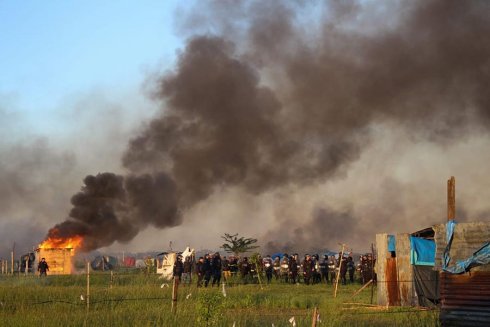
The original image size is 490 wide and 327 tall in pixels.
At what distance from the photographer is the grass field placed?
14648mm

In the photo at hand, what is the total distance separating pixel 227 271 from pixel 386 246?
19.3 metres

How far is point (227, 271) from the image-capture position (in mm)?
41312

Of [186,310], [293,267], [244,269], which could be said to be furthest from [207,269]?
[186,310]

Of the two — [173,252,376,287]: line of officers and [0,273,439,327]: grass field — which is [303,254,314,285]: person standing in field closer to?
[173,252,376,287]: line of officers

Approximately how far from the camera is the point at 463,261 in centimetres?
1688

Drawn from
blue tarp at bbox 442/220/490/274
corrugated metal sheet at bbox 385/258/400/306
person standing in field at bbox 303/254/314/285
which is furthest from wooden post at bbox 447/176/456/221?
person standing in field at bbox 303/254/314/285

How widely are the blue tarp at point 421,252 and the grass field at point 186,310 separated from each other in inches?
68.1

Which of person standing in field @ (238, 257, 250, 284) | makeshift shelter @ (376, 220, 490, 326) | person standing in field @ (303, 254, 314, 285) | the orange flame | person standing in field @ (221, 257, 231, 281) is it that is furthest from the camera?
the orange flame

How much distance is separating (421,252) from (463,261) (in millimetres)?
5475

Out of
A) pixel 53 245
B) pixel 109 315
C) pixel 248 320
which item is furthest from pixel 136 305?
pixel 53 245

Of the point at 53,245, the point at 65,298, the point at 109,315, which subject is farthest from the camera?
the point at 53,245

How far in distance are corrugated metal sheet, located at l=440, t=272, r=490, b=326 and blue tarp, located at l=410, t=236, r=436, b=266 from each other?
5.10 metres

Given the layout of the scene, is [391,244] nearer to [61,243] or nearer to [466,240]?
[466,240]

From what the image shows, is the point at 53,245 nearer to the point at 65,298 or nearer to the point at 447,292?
the point at 65,298
